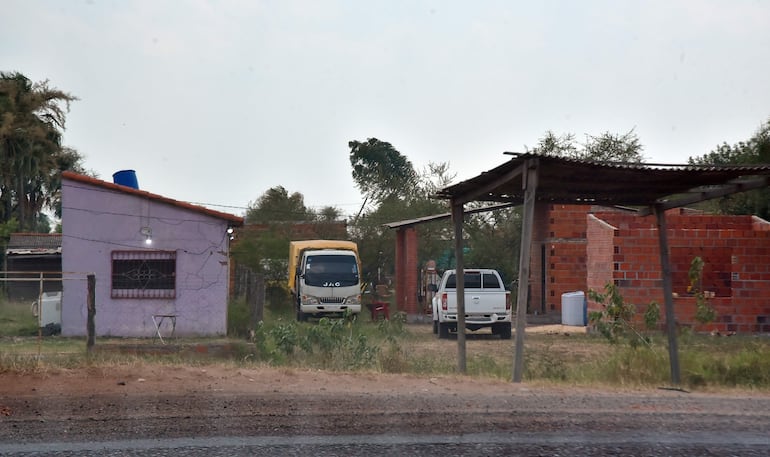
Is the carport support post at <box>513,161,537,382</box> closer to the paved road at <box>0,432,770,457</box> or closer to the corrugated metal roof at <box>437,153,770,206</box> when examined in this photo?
the corrugated metal roof at <box>437,153,770,206</box>

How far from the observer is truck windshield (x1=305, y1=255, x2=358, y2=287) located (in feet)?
99.0

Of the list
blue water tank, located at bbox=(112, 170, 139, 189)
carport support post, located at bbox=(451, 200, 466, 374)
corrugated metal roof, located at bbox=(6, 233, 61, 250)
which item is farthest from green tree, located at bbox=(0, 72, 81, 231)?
carport support post, located at bbox=(451, 200, 466, 374)

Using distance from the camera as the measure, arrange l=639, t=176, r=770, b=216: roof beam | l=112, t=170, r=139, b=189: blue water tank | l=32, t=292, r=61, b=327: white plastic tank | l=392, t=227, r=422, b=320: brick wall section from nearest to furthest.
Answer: l=639, t=176, r=770, b=216: roof beam
l=32, t=292, r=61, b=327: white plastic tank
l=112, t=170, r=139, b=189: blue water tank
l=392, t=227, r=422, b=320: brick wall section

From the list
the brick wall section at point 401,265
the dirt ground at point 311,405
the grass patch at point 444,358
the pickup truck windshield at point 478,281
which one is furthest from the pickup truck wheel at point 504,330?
the dirt ground at point 311,405

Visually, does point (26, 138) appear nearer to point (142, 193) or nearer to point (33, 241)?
point (33, 241)

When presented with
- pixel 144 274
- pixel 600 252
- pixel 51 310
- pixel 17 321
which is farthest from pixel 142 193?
pixel 600 252

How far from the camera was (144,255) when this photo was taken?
79.7 ft

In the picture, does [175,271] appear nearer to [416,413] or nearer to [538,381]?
[538,381]

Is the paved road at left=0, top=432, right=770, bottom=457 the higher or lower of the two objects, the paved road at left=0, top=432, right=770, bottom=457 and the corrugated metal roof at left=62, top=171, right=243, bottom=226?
the lower

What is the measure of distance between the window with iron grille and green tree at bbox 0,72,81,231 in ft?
76.0

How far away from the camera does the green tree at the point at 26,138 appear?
147 feet

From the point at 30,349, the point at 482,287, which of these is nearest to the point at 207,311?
the point at 30,349

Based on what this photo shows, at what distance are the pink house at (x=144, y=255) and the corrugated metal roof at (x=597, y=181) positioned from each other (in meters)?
11.2

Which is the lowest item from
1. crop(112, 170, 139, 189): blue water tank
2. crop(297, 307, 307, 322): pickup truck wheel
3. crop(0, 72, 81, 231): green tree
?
crop(297, 307, 307, 322): pickup truck wheel
